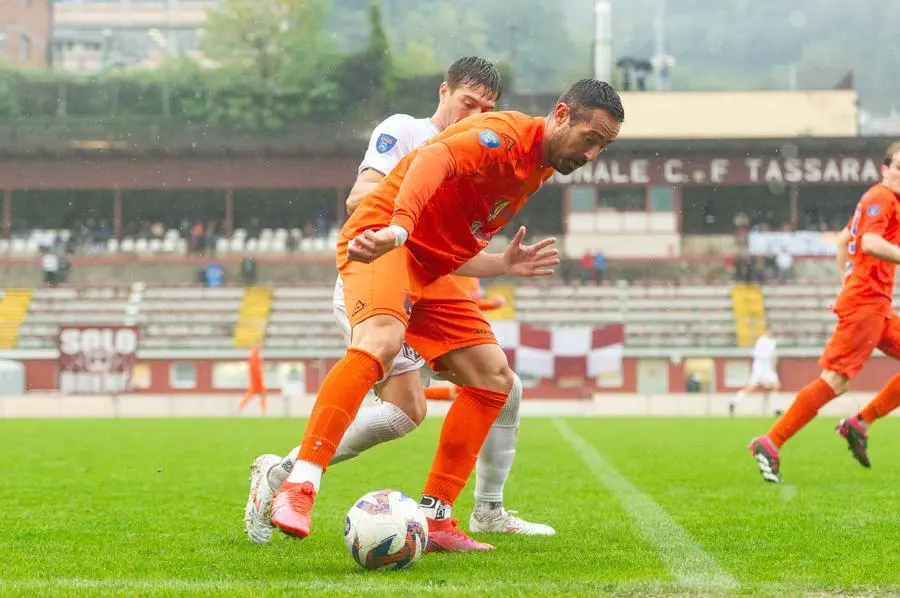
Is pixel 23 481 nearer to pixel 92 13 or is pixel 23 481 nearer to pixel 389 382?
pixel 389 382

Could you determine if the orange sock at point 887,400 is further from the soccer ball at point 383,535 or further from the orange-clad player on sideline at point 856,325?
the soccer ball at point 383,535

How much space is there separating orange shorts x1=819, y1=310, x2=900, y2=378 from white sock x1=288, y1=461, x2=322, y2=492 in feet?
15.6

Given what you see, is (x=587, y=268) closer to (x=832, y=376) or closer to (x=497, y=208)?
(x=832, y=376)

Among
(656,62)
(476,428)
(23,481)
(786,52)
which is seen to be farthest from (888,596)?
(786,52)

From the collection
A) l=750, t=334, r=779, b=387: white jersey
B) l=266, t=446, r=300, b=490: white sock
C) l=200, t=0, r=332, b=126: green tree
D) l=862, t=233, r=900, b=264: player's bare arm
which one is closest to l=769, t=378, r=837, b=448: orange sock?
l=862, t=233, r=900, b=264: player's bare arm

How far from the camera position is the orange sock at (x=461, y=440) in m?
5.04

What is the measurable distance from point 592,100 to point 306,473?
5.27 ft

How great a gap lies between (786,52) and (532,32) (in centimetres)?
3946

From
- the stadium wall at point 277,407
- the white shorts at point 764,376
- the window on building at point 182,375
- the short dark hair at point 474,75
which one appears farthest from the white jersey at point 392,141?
the window on building at point 182,375

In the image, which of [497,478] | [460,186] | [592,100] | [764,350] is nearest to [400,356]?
[497,478]

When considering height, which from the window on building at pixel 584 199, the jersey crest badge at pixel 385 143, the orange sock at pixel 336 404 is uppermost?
the window on building at pixel 584 199

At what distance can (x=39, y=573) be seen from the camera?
4.31m

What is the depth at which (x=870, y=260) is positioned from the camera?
27.3 ft

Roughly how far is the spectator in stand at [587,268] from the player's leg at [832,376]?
30.9m
